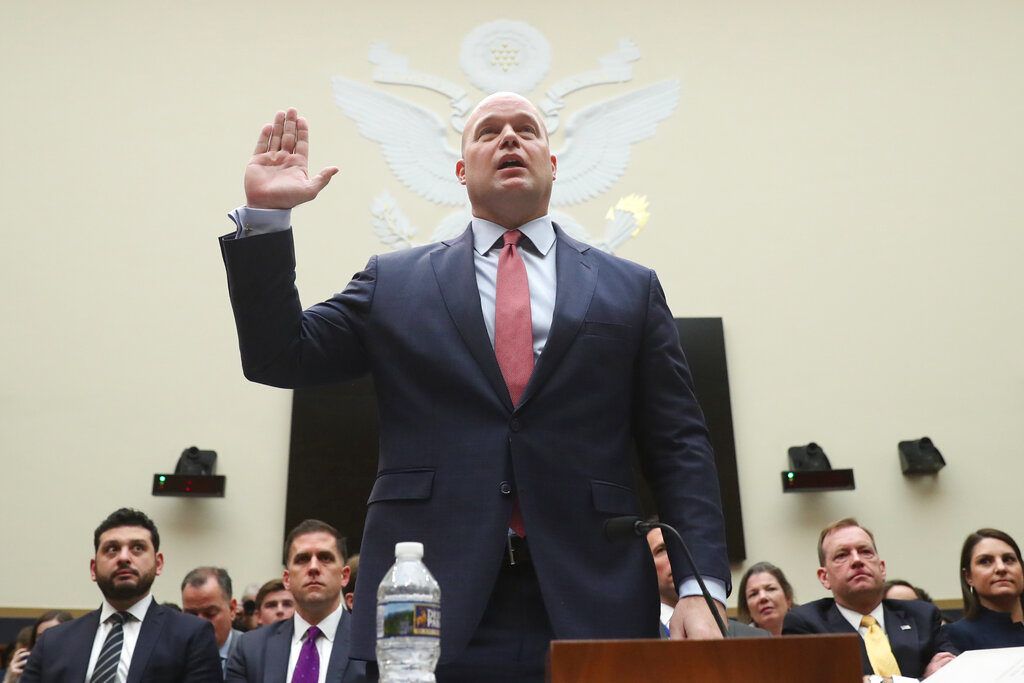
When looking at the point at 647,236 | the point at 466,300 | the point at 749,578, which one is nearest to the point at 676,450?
the point at 466,300

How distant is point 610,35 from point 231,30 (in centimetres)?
268

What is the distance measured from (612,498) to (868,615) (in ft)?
8.92

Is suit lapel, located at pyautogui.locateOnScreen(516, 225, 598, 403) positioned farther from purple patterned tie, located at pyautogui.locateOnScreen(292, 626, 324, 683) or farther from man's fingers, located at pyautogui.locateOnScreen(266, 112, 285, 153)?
purple patterned tie, located at pyautogui.locateOnScreen(292, 626, 324, 683)

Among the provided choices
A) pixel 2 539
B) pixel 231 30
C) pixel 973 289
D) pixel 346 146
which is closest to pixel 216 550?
pixel 2 539

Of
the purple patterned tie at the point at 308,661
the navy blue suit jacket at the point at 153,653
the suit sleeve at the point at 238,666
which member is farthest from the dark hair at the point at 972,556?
the navy blue suit jacket at the point at 153,653

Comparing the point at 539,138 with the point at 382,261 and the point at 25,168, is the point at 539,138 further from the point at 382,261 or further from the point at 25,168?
the point at 25,168

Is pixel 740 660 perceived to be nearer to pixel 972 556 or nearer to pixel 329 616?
pixel 329 616

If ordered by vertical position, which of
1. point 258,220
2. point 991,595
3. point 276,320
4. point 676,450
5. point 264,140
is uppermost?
point 264,140

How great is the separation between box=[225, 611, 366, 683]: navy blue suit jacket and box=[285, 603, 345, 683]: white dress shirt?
16 millimetres

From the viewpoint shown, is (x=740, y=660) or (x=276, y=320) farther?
(x=276, y=320)

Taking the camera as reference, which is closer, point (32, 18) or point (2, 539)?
point (2, 539)

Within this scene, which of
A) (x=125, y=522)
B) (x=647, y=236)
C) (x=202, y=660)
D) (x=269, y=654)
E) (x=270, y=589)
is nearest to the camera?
(x=202, y=660)

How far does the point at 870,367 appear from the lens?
711 centimetres

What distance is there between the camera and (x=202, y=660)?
3775 mm
